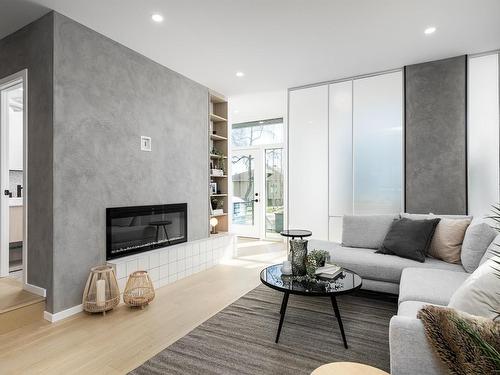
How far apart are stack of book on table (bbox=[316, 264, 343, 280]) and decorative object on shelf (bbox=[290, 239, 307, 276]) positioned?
0.13m

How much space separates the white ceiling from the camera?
2514 millimetres

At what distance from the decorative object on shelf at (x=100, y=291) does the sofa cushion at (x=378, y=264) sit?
7.31 feet

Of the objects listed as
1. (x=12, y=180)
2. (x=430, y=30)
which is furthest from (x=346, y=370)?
(x=12, y=180)

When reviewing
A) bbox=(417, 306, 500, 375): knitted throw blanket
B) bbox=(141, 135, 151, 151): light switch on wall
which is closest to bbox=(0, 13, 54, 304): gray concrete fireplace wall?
bbox=(141, 135, 151, 151): light switch on wall

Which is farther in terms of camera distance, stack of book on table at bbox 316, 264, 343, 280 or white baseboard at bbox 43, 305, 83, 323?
white baseboard at bbox 43, 305, 83, 323

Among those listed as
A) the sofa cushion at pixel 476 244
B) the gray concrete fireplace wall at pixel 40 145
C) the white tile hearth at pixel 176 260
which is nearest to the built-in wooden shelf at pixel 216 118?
the white tile hearth at pixel 176 260

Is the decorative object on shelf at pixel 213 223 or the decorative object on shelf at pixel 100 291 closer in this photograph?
the decorative object on shelf at pixel 100 291

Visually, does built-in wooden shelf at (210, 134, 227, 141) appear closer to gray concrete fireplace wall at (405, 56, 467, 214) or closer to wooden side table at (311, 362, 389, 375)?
gray concrete fireplace wall at (405, 56, 467, 214)

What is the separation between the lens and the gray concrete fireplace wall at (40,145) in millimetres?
2586

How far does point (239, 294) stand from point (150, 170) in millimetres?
1822

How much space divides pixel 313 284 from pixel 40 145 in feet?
8.88

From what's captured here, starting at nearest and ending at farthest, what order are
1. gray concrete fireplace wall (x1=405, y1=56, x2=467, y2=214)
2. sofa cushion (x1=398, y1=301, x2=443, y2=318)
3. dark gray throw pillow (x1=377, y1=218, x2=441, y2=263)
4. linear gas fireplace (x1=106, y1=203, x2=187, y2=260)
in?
1. sofa cushion (x1=398, y1=301, x2=443, y2=318)
2. dark gray throw pillow (x1=377, y1=218, x2=441, y2=263)
3. linear gas fireplace (x1=106, y1=203, x2=187, y2=260)
4. gray concrete fireplace wall (x1=405, y1=56, x2=467, y2=214)

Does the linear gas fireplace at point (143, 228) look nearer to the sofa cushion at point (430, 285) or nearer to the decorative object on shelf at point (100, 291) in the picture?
the decorative object on shelf at point (100, 291)

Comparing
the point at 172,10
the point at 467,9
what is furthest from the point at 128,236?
the point at 467,9
